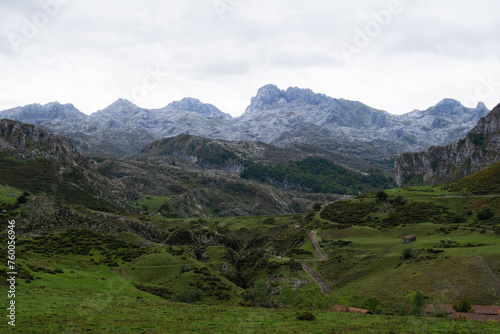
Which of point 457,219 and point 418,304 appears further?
point 457,219

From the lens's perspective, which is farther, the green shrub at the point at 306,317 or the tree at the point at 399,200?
the tree at the point at 399,200

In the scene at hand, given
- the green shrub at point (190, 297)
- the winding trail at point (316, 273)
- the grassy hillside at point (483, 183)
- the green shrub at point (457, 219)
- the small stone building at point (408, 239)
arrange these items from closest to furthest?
the green shrub at point (190, 297) → the winding trail at point (316, 273) → the small stone building at point (408, 239) → the green shrub at point (457, 219) → the grassy hillside at point (483, 183)

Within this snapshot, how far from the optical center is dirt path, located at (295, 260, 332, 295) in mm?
92812

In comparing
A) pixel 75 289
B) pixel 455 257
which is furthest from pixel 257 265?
pixel 75 289

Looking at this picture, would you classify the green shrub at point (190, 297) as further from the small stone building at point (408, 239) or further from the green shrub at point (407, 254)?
the small stone building at point (408, 239)

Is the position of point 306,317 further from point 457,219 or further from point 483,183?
point 483,183

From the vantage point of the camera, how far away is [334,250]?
118500mm

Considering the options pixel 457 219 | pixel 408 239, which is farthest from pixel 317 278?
pixel 457 219

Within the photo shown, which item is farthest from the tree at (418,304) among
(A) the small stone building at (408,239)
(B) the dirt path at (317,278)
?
(A) the small stone building at (408,239)

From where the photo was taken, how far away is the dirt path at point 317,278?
92.8 meters

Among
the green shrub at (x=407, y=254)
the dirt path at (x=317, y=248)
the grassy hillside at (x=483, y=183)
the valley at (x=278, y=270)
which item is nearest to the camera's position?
the valley at (x=278, y=270)

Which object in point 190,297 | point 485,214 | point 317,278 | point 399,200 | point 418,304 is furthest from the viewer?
point 399,200

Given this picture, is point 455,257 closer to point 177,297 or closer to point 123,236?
point 177,297

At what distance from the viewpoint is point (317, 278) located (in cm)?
10162
